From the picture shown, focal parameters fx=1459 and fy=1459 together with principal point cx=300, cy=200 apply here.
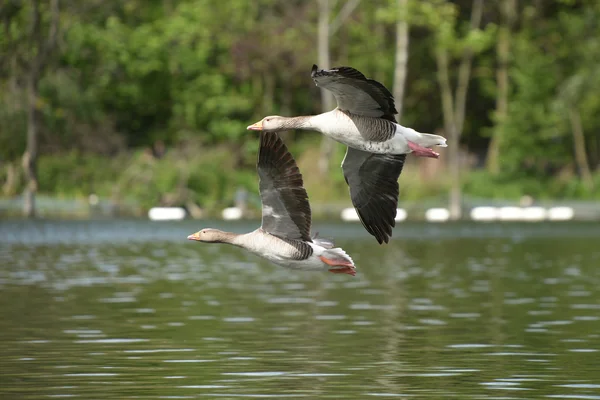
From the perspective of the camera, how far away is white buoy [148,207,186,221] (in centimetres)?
6531

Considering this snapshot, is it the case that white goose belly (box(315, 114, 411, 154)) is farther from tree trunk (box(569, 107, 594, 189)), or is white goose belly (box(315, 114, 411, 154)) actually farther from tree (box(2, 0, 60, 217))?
tree trunk (box(569, 107, 594, 189))

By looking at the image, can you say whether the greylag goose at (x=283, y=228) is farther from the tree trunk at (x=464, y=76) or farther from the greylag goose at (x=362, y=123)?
the tree trunk at (x=464, y=76)

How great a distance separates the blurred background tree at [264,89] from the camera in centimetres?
6812

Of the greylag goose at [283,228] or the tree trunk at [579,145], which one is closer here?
the greylag goose at [283,228]

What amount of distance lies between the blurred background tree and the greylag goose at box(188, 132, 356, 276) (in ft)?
155

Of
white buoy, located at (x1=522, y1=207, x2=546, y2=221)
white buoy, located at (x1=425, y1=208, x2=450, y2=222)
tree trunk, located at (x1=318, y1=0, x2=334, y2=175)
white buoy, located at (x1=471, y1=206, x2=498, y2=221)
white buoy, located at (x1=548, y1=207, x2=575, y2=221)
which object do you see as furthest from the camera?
tree trunk, located at (x1=318, y1=0, x2=334, y2=175)

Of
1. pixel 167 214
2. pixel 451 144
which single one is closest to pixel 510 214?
pixel 451 144

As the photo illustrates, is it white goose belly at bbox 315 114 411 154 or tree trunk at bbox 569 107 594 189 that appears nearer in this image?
white goose belly at bbox 315 114 411 154

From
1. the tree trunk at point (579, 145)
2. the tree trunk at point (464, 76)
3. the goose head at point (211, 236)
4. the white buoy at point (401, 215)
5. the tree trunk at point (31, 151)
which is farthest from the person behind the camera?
the tree trunk at point (464, 76)

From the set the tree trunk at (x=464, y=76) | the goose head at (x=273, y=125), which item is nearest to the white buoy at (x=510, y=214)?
the tree trunk at (x=464, y=76)

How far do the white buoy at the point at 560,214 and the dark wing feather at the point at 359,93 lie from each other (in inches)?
1933

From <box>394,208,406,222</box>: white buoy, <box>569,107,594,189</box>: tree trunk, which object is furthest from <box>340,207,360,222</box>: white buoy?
<box>569,107,594,189</box>: tree trunk

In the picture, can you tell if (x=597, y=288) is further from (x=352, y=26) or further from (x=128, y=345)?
(x=352, y=26)

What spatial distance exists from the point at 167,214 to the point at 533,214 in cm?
1647
